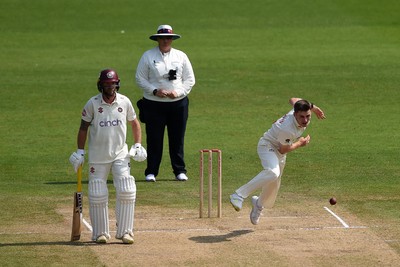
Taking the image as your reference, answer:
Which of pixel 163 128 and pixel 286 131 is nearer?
pixel 286 131

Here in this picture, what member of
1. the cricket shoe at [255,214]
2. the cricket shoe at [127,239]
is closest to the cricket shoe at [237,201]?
the cricket shoe at [255,214]

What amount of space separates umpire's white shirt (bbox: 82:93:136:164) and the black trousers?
3.43 meters

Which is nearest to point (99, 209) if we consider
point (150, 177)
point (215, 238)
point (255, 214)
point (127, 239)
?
point (127, 239)

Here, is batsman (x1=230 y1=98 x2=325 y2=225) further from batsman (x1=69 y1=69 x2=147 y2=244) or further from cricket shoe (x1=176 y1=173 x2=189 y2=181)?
cricket shoe (x1=176 y1=173 x2=189 y2=181)

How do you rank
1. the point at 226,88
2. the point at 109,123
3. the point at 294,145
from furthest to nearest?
the point at 226,88, the point at 294,145, the point at 109,123

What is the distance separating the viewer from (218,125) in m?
19.5

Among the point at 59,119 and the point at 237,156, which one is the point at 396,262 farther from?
the point at 59,119

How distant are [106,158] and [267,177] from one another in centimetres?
187

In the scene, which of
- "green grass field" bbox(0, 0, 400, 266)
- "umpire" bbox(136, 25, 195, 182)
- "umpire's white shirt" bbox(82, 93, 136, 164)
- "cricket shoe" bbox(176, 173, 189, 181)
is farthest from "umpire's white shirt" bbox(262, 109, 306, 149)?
"cricket shoe" bbox(176, 173, 189, 181)

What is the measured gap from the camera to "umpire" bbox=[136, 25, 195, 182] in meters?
15.3

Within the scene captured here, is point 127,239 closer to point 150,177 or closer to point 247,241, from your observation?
point 247,241

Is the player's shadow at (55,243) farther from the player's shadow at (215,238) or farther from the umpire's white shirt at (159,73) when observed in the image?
the umpire's white shirt at (159,73)

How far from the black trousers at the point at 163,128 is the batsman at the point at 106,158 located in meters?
3.41

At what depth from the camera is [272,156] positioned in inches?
497
